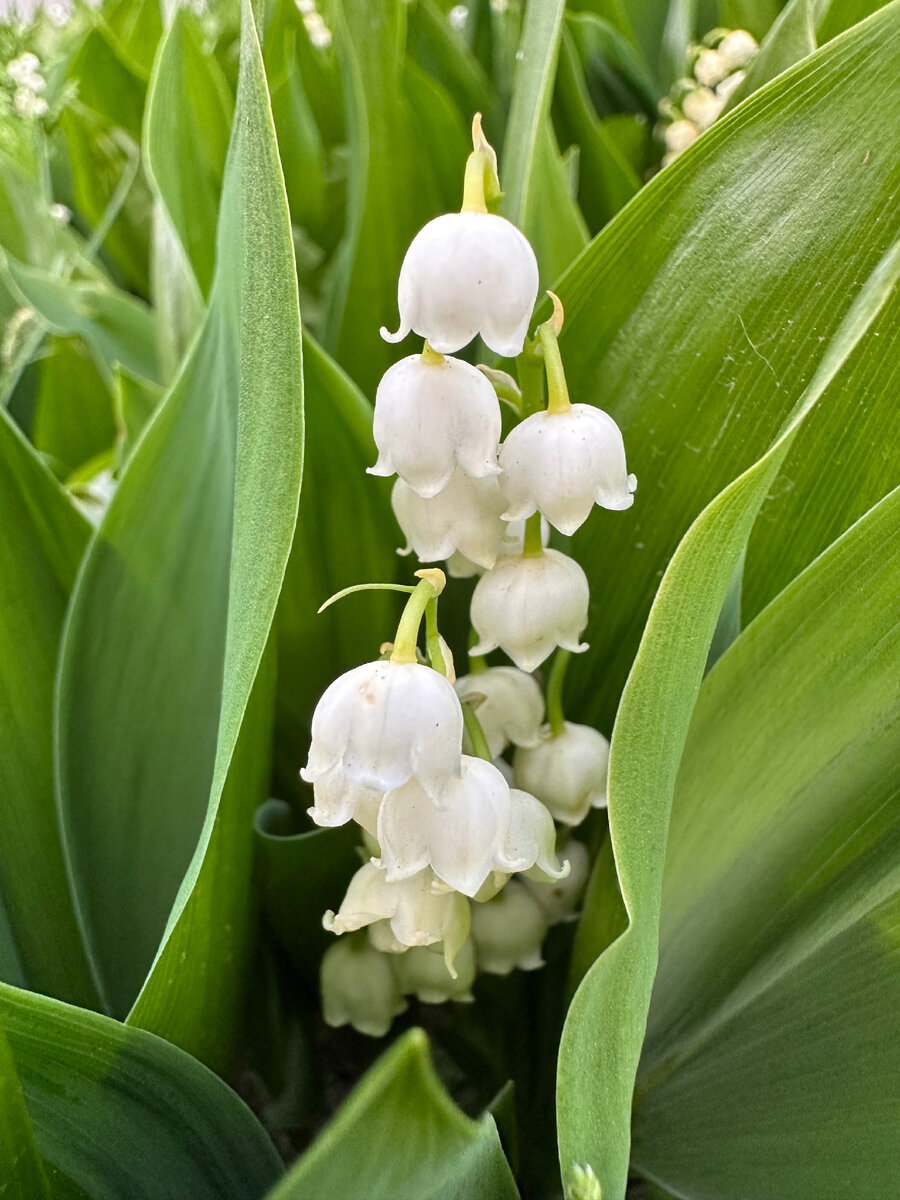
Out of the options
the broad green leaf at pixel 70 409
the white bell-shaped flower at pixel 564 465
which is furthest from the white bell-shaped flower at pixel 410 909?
the broad green leaf at pixel 70 409

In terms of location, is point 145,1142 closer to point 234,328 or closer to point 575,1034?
point 575,1034

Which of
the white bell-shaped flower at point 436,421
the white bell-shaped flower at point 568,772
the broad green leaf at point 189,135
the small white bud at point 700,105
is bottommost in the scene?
the white bell-shaped flower at point 568,772

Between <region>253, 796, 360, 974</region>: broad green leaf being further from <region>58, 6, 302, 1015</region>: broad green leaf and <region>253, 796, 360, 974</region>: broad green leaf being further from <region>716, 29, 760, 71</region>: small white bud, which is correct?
<region>716, 29, 760, 71</region>: small white bud

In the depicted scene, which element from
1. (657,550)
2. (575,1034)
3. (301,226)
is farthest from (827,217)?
(301,226)

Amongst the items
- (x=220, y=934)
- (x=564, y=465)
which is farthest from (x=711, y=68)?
(x=220, y=934)

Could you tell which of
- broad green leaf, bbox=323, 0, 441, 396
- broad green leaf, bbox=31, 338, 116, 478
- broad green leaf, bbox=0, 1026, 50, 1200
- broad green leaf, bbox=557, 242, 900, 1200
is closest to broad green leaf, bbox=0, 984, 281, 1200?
broad green leaf, bbox=0, 1026, 50, 1200

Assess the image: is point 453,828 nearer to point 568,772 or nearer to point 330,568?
point 568,772

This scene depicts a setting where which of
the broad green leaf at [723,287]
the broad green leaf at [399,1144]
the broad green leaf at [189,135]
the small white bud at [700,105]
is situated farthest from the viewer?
the small white bud at [700,105]

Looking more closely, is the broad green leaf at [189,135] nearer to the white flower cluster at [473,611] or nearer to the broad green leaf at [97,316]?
the broad green leaf at [97,316]
